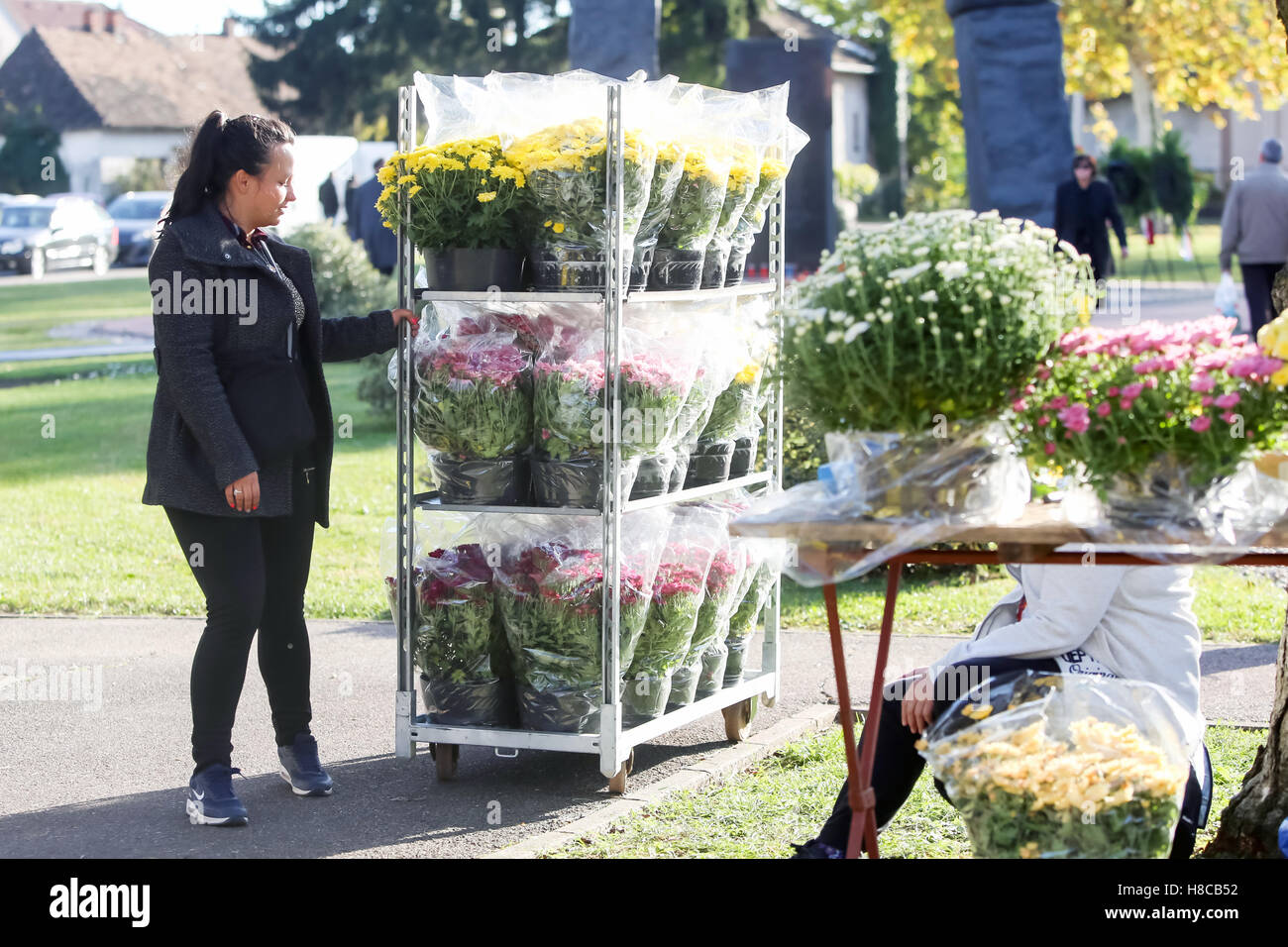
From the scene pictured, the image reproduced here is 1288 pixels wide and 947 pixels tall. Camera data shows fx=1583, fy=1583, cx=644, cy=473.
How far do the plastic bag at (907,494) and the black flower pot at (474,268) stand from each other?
1.80 metres

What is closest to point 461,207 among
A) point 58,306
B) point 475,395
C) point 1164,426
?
point 475,395

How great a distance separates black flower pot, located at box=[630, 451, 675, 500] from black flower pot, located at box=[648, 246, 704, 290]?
0.55 m

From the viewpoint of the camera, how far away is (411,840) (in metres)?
4.72

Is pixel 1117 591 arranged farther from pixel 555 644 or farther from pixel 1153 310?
pixel 1153 310

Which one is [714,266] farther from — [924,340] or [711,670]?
[924,340]

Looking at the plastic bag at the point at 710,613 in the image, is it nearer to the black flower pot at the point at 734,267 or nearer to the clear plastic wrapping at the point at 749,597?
the clear plastic wrapping at the point at 749,597

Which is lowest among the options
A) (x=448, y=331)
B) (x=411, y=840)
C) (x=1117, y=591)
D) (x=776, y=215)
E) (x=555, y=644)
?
(x=411, y=840)

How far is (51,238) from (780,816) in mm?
33257

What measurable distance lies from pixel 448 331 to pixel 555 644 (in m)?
1.05

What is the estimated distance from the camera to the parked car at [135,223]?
37.0 metres

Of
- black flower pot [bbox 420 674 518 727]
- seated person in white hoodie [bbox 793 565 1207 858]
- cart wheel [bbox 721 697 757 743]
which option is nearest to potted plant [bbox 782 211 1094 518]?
seated person in white hoodie [bbox 793 565 1207 858]
